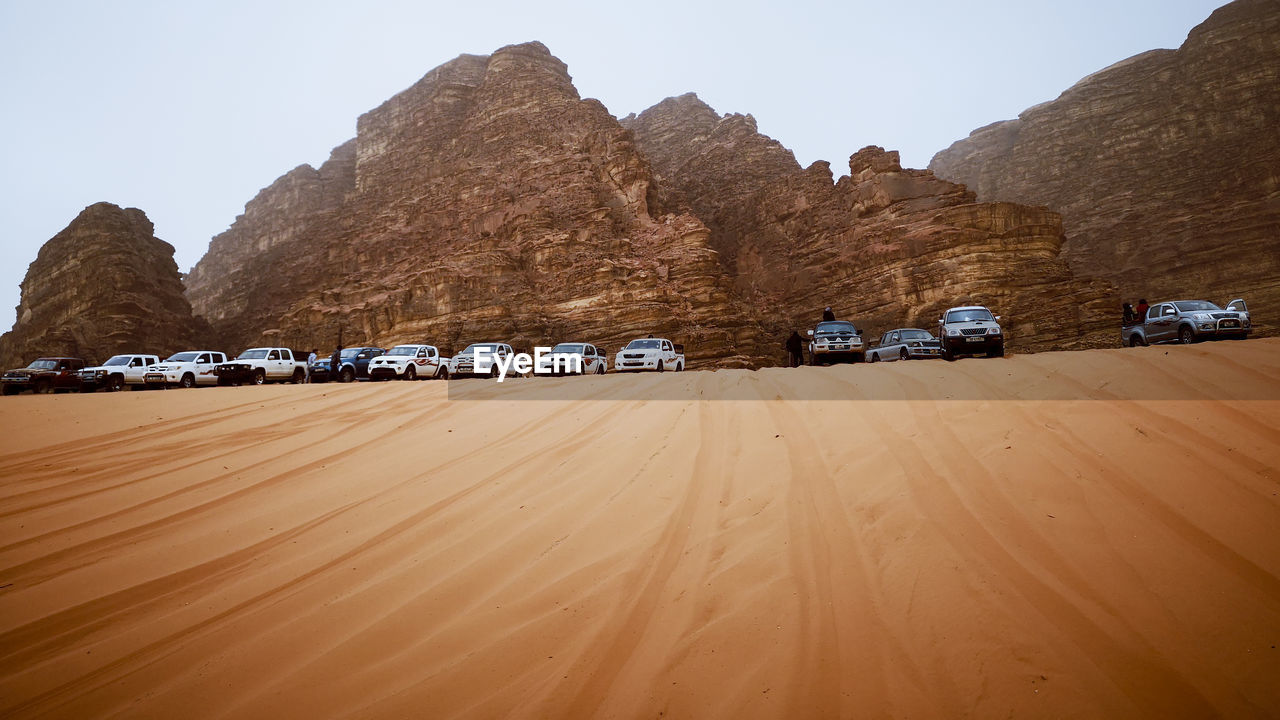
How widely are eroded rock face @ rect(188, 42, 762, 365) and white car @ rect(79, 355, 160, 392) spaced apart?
20665 millimetres

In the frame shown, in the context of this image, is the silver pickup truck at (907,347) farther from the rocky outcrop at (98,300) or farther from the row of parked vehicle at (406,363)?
the rocky outcrop at (98,300)

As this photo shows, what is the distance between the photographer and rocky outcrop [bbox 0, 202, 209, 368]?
50.6 metres

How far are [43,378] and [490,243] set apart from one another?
110ft

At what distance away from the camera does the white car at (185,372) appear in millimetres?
23625

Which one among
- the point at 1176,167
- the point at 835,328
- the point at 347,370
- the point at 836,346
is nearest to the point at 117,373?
the point at 347,370

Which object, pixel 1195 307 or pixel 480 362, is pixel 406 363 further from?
pixel 1195 307

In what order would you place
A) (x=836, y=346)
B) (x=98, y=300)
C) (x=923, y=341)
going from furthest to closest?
(x=98, y=300) < (x=923, y=341) < (x=836, y=346)

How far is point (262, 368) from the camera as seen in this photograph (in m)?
26.1

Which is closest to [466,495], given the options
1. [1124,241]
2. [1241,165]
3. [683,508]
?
[683,508]

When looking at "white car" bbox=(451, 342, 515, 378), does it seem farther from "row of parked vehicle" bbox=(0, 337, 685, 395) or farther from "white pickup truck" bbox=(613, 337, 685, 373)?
"white pickup truck" bbox=(613, 337, 685, 373)

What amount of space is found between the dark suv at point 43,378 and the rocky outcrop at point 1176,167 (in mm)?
76279

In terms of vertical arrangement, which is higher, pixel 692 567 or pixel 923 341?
pixel 923 341

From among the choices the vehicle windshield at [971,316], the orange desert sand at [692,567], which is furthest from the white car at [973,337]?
the orange desert sand at [692,567]

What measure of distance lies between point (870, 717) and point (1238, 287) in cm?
6765
